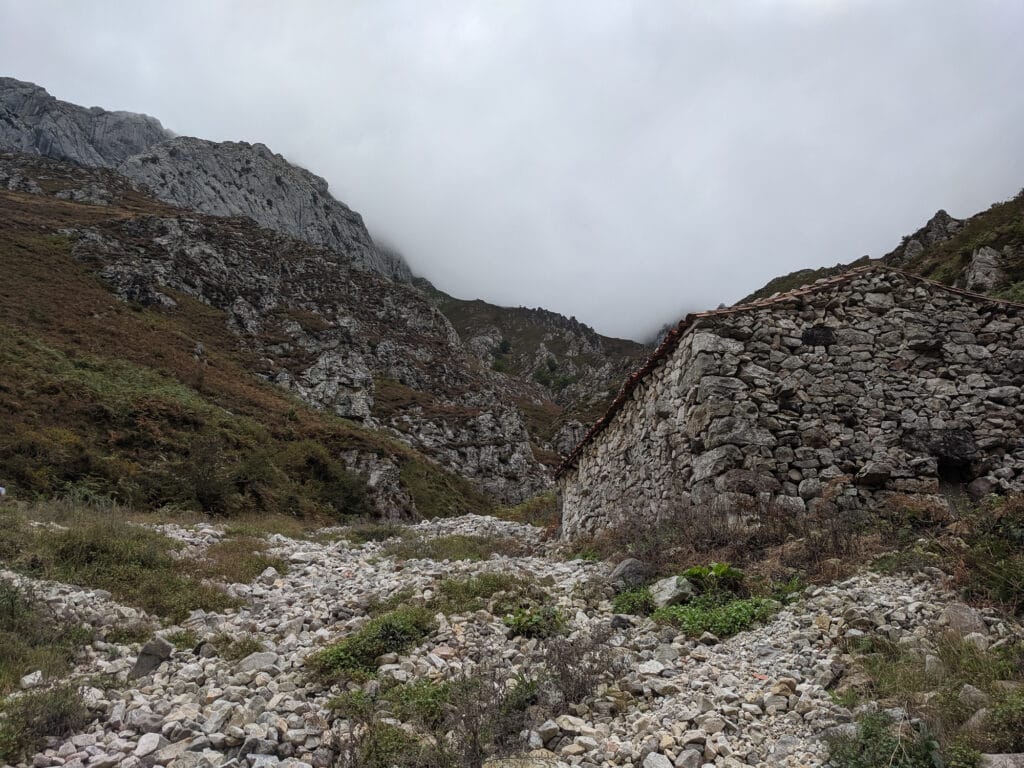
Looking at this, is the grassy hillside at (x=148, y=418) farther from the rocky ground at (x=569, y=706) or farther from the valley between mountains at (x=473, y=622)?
the rocky ground at (x=569, y=706)

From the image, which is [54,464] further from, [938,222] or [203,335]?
[938,222]

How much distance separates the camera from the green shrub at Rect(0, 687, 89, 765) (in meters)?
3.80

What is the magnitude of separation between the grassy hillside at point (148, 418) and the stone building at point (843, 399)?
15.4 m

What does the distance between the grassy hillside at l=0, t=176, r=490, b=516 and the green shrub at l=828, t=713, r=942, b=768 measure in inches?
675

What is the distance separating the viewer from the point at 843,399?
935 cm

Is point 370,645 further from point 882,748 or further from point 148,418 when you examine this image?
point 148,418

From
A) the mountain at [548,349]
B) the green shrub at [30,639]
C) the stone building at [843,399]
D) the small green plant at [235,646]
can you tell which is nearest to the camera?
the green shrub at [30,639]

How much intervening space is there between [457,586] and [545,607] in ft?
5.17

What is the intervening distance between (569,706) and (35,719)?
4003 millimetres

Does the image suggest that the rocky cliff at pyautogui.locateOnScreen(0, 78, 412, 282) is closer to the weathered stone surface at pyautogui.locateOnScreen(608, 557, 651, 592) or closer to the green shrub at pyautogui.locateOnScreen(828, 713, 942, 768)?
the weathered stone surface at pyautogui.locateOnScreen(608, 557, 651, 592)

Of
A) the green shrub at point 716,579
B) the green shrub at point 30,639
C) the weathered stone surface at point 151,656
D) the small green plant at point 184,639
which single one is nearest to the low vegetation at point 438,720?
the weathered stone surface at point 151,656

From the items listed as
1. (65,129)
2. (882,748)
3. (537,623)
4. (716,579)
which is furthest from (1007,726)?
(65,129)

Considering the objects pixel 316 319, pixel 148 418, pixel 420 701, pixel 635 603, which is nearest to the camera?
pixel 420 701

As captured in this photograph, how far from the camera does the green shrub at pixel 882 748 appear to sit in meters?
2.87
